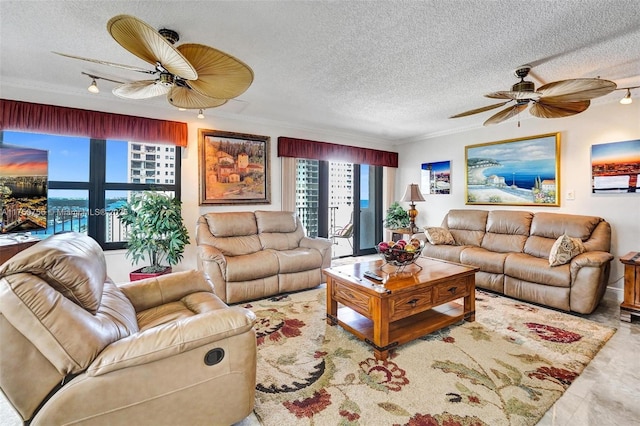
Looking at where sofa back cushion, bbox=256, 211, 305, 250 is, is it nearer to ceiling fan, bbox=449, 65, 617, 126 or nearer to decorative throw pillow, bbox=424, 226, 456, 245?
decorative throw pillow, bbox=424, 226, 456, 245

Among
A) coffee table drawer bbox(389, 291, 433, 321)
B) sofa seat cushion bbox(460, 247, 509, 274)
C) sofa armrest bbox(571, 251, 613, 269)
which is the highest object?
sofa armrest bbox(571, 251, 613, 269)

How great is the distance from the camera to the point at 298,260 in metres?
3.73

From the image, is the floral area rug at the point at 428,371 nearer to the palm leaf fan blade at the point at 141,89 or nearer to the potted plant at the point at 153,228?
the potted plant at the point at 153,228

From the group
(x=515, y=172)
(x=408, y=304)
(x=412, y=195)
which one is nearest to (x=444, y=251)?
(x=412, y=195)

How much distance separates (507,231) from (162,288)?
432 cm

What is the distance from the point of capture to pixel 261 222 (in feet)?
13.9

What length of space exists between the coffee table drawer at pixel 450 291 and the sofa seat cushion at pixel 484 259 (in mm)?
1115

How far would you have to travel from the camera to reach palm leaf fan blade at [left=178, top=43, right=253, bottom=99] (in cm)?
168

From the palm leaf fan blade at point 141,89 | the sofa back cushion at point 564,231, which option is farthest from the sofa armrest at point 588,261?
the palm leaf fan blade at point 141,89

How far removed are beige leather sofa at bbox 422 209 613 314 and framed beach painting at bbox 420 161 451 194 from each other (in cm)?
81

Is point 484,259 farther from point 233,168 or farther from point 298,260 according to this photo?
point 233,168

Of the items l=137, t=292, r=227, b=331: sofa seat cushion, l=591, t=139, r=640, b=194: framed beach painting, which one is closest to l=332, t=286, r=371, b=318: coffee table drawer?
l=137, t=292, r=227, b=331: sofa seat cushion

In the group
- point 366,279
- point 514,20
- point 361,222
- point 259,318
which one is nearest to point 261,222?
point 259,318

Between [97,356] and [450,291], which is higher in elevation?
[97,356]
